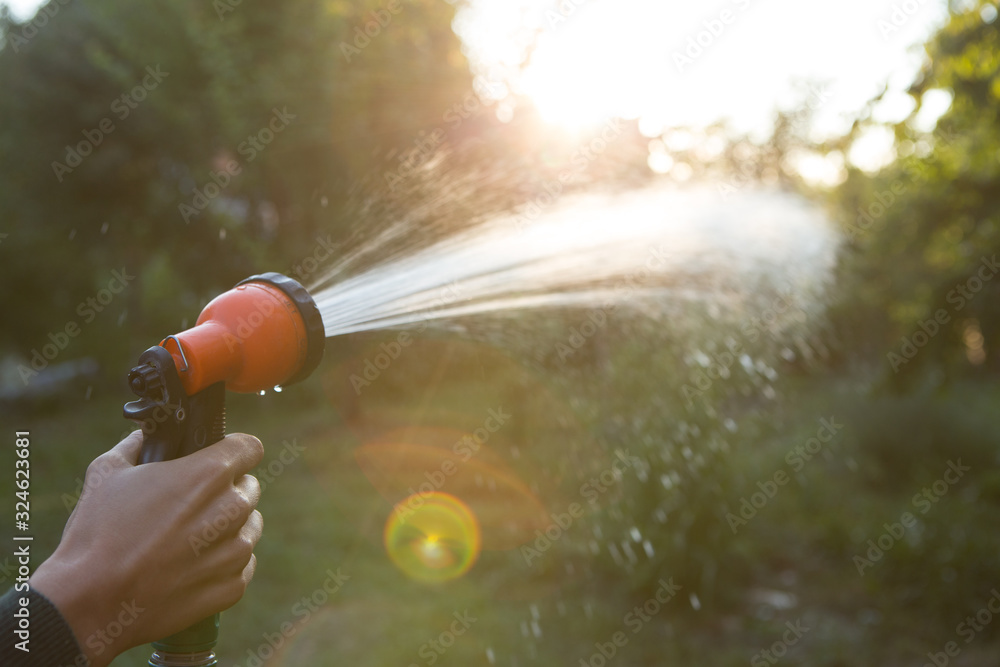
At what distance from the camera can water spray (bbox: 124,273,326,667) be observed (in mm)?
1265

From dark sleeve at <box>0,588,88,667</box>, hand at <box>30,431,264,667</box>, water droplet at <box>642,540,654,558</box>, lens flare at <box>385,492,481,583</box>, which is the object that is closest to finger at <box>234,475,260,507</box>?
hand at <box>30,431,264,667</box>

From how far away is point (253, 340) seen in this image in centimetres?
136

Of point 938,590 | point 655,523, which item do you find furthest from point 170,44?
point 938,590

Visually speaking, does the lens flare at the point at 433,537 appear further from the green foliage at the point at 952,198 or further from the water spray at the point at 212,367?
the water spray at the point at 212,367

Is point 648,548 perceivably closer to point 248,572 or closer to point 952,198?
point 952,198

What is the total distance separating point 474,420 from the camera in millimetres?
10148

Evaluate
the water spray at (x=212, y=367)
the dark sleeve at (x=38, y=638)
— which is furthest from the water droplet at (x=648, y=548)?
the dark sleeve at (x=38, y=638)

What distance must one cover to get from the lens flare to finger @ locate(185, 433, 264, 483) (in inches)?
179

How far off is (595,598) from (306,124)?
6584 millimetres

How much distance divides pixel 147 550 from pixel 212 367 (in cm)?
34

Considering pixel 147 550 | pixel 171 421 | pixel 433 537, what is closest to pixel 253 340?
pixel 171 421

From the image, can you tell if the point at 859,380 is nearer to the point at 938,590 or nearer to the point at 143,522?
the point at 938,590

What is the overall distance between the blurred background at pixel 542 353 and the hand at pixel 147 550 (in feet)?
2.61

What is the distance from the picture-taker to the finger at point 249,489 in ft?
4.18
